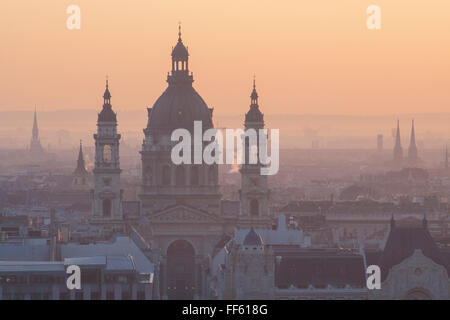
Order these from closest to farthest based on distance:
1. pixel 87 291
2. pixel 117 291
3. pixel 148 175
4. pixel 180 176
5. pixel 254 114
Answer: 1. pixel 87 291
2. pixel 117 291
3. pixel 254 114
4. pixel 180 176
5. pixel 148 175

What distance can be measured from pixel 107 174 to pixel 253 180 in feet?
42.7

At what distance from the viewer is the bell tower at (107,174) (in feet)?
486

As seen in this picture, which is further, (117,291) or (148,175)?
(148,175)

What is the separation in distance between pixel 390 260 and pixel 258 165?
44.8 metres

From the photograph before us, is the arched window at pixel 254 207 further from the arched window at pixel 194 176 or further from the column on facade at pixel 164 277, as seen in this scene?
the column on facade at pixel 164 277

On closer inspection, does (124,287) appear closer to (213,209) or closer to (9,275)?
(9,275)

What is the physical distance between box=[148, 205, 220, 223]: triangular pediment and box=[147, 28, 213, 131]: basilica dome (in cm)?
900

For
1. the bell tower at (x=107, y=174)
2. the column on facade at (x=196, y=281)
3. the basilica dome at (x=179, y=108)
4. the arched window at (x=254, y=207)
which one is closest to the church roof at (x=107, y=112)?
the bell tower at (x=107, y=174)

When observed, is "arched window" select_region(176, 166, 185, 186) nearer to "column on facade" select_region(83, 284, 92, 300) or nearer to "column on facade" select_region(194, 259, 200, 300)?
"column on facade" select_region(194, 259, 200, 300)

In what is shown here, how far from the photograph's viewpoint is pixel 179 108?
15512cm

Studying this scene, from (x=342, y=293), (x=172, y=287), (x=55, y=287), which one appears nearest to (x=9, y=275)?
(x=55, y=287)

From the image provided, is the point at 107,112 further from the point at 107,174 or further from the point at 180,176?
the point at 180,176

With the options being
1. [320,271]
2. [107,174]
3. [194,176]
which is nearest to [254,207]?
[194,176]

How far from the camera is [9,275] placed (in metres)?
108
